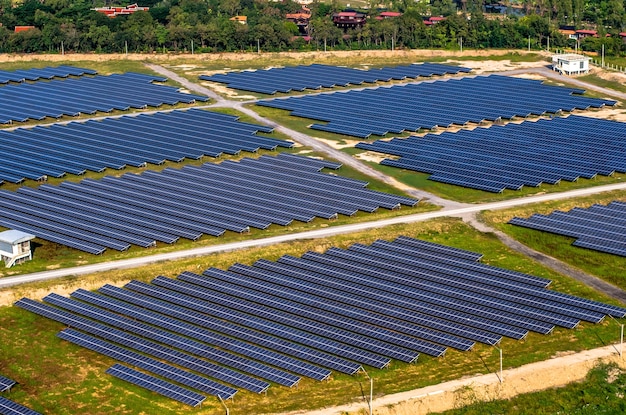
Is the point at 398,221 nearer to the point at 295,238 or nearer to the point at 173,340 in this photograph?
the point at 295,238

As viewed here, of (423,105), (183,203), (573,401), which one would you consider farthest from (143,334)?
(423,105)

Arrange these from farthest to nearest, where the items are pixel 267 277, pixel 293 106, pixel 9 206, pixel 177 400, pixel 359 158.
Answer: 1. pixel 293 106
2. pixel 359 158
3. pixel 9 206
4. pixel 267 277
5. pixel 177 400

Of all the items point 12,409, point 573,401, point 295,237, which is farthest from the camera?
point 295,237

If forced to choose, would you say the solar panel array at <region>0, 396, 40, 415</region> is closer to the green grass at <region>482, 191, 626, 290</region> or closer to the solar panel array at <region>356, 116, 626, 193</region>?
the green grass at <region>482, 191, 626, 290</region>

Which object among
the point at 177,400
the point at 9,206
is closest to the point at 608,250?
the point at 177,400

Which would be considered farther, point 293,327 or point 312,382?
point 293,327

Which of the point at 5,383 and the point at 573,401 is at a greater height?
the point at 5,383

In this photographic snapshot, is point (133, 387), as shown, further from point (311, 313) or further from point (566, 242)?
point (566, 242)
